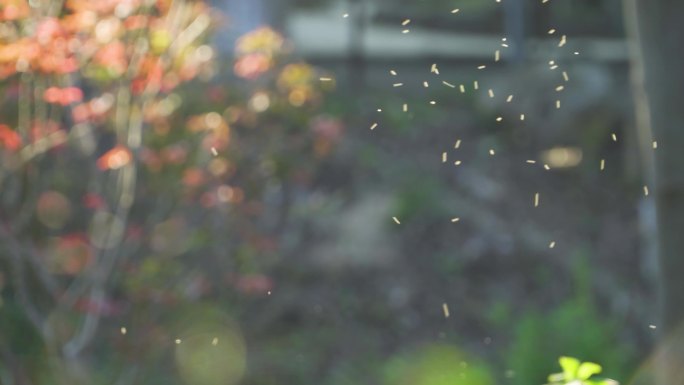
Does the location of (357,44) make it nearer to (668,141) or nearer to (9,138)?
(9,138)

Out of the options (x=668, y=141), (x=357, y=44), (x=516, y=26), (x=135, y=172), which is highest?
(x=668, y=141)

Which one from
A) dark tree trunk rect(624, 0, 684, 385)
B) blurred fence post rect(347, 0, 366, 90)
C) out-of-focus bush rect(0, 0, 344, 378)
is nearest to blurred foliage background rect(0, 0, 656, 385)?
out-of-focus bush rect(0, 0, 344, 378)

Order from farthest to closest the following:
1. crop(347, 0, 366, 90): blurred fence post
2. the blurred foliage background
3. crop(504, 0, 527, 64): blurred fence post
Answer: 1. crop(347, 0, 366, 90): blurred fence post
2. crop(504, 0, 527, 64): blurred fence post
3. the blurred foliage background

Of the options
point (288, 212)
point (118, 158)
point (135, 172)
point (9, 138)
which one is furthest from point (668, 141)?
point (288, 212)

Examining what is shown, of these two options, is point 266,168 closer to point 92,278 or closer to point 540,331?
point 92,278

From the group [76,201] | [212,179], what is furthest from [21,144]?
[76,201]

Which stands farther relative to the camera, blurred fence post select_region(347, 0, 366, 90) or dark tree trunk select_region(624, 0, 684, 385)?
blurred fence post select_region(347, 0, 366, 90)

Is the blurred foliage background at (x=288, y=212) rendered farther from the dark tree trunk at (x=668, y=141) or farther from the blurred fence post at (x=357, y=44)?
the dark tree trunk at (x=668, y=141)

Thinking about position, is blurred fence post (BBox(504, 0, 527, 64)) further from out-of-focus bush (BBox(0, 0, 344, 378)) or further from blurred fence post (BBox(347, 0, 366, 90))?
out-of-focus bush (BBox(0, 0, 344, 378))

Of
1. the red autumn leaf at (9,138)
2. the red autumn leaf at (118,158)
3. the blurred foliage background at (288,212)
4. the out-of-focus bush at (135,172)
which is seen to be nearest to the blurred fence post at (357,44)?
the blurred foliage background at (288,212)
